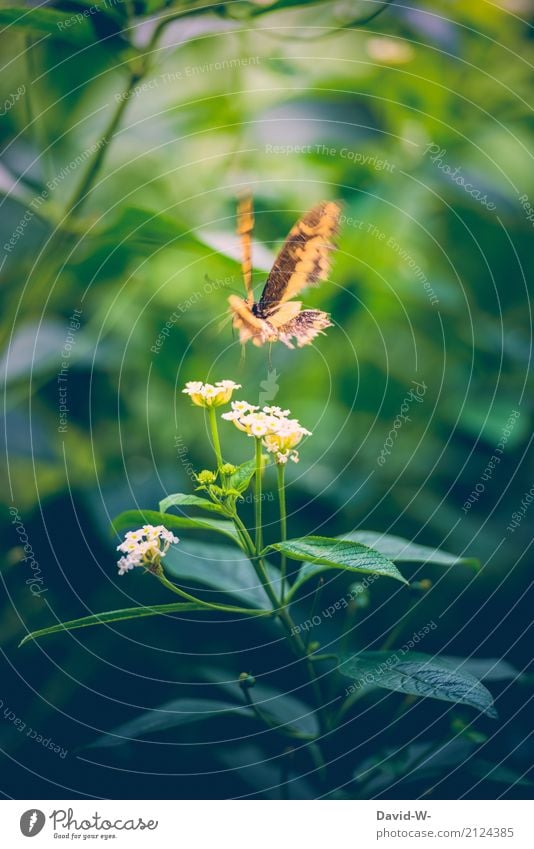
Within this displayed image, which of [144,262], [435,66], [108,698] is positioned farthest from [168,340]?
[435,66]

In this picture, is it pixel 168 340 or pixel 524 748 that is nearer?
pixel 524 748

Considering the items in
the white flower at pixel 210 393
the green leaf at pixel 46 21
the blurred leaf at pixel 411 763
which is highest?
the green leaf at pixel 46 21

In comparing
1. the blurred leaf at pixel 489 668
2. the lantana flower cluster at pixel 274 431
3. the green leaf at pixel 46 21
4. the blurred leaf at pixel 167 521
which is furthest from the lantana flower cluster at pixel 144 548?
the green leaf at pixel 46 21

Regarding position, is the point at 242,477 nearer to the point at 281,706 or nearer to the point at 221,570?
the point at 221,570

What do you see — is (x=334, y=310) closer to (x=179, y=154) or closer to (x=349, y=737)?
(x=179, y=154)

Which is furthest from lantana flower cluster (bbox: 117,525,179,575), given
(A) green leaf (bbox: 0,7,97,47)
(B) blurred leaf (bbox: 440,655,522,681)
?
(A) green leaf (bbox: 0,7,97,47)

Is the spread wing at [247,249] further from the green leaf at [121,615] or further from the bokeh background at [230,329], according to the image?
the green leaf at [121,615]

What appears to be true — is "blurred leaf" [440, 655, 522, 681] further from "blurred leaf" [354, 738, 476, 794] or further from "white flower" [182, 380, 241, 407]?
"white flower" [182, 380, 241, 407]

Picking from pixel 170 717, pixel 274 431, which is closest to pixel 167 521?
pixel 274 431
